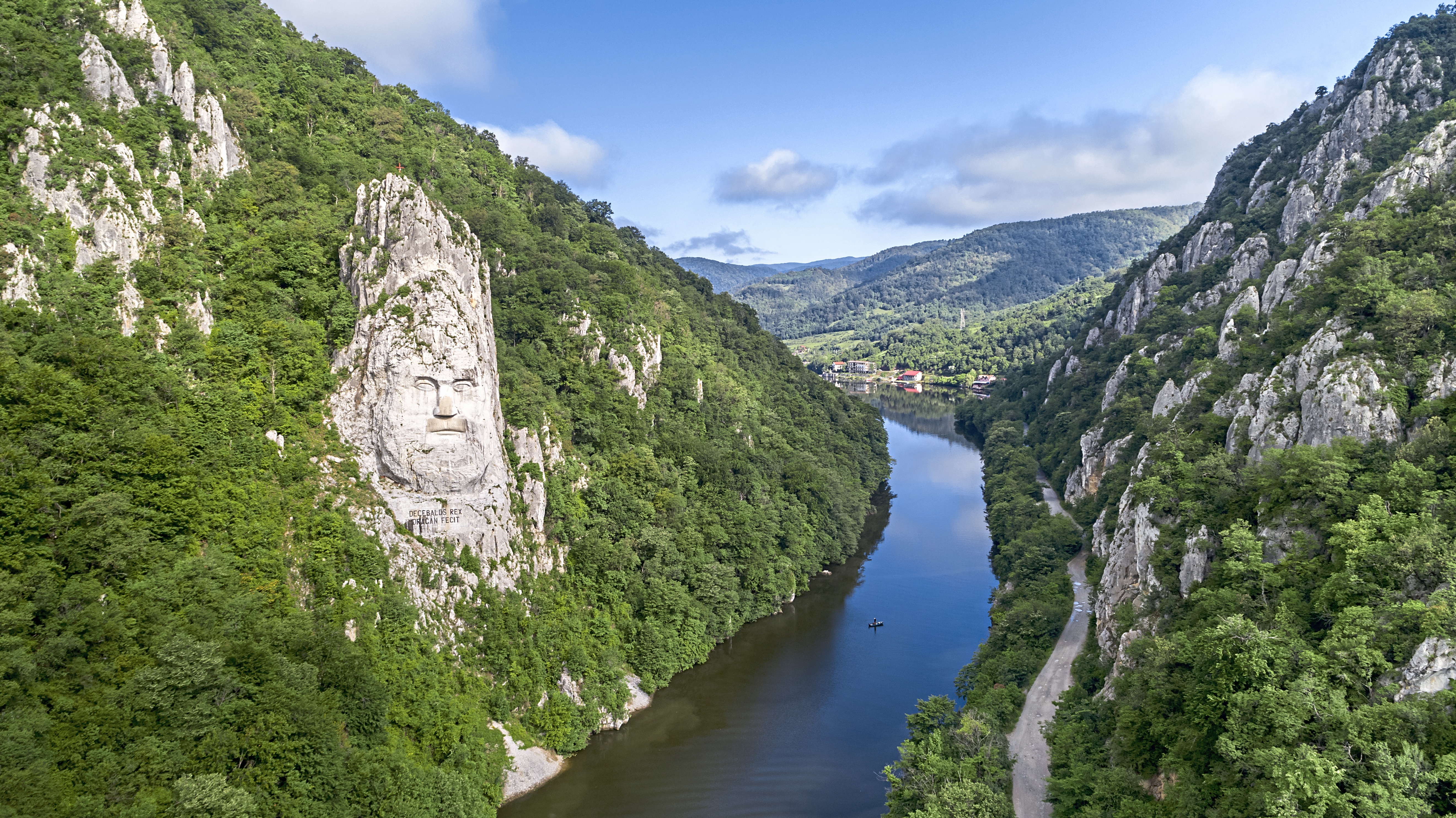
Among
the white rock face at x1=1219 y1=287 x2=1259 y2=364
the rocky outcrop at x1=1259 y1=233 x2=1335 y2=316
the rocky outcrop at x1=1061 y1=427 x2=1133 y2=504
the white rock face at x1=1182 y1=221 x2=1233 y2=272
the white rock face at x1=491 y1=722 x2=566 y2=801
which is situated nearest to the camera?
the white rock face at x1=491 y1=722 x2=566 y2=801

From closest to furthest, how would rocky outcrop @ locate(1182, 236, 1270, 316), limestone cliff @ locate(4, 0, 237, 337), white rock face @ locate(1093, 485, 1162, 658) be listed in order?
limestone cliff @ locate(4, 0, 237, 337), white rock face @ locate(1093, 485, 1162, 658), rocky outcrop @ locate(1182, 236, 1270, 316)

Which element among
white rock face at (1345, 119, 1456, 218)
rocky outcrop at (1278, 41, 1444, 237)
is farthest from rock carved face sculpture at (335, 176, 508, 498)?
rocky outcrop at (1278, 41, 1444, 237)

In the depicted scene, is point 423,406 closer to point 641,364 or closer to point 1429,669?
point 641,364

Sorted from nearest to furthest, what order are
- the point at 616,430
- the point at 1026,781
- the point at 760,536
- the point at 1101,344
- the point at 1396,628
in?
the point at 1396,628 < the point at 1026,781 < the point at 616,430 < the point at 760,536 < the point at 1101,344

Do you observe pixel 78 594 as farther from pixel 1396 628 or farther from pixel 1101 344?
pixel 1101 344

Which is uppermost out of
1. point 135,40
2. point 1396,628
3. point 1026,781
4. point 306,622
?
point 135,40

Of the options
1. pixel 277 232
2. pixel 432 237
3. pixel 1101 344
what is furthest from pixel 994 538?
pixel 277 232

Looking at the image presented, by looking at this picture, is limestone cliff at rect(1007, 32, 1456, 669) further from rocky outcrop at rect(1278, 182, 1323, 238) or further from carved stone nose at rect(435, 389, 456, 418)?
carved stone nose at rect(435, 389, 456, 418)
